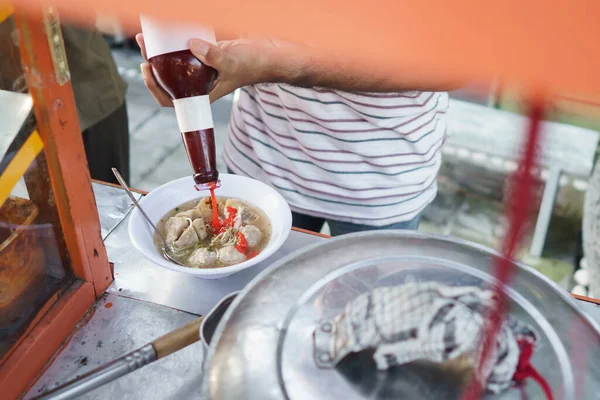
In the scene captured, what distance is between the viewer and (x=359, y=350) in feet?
1.95

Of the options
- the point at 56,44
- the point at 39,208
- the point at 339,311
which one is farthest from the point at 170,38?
the point at 339,311

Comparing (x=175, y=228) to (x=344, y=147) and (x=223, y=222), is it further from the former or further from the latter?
(x=344, y=147)

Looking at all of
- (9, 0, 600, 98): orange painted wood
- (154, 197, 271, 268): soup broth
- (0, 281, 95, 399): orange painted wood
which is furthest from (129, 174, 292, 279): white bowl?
(9, 0, 600, 98): orange painted wood

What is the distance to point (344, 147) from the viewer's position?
1328 mm

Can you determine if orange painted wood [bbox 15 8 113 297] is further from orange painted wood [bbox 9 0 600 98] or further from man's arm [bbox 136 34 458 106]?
orange painted wood [bbox 9 0 600 98]

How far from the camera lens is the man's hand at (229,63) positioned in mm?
911

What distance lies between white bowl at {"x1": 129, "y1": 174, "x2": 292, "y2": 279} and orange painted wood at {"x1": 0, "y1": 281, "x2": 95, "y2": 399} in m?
0.13

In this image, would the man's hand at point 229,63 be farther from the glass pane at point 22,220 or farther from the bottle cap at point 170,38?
the glass pane at point 22,220

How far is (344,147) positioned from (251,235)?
1.19 ft

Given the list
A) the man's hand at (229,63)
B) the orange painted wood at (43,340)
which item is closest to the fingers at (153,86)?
the man's hand at (229,63)

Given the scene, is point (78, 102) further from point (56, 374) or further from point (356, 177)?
point (56, 374)

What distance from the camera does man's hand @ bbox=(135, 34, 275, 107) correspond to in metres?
0.91

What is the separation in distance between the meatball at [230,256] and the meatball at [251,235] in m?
0.05

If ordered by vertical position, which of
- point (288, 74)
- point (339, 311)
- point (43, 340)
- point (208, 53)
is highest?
point (208, 53)
